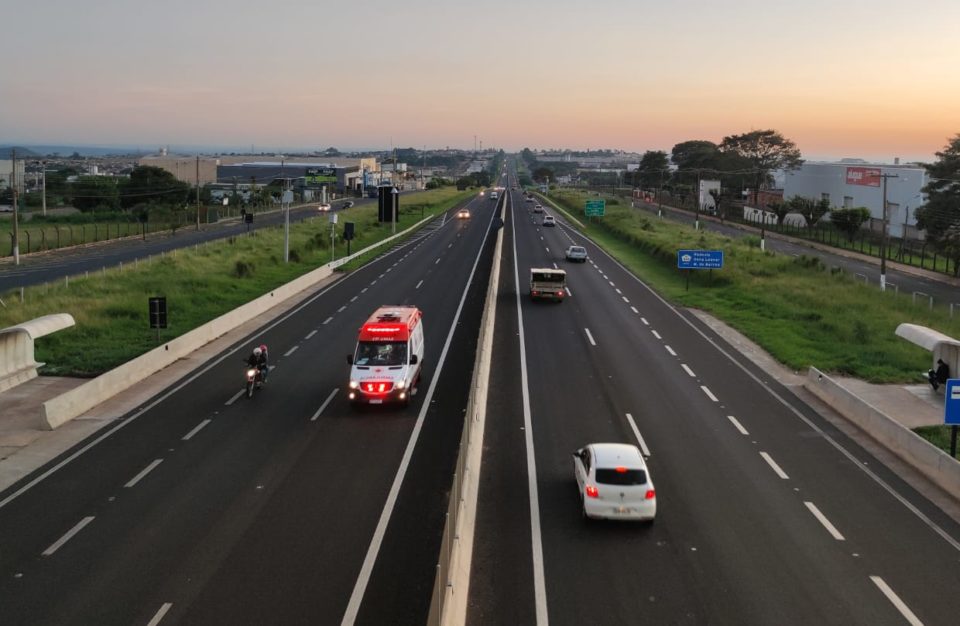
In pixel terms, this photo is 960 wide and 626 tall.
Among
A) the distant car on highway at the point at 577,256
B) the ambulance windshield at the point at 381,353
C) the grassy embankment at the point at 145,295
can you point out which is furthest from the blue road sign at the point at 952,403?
the distant car on highway at the point at 577,256

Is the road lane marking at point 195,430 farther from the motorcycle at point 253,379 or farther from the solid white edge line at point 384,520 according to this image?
the solid white edge line at point 384,520

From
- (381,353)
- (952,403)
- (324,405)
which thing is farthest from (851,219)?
(324,405)

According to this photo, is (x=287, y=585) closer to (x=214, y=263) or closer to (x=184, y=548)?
(x=184, y=548)

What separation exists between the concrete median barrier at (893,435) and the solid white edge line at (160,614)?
17.3 metres

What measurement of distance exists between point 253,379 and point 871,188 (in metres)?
97.1

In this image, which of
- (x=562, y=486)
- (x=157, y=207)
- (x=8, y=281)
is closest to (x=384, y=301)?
(x=8, y=281)

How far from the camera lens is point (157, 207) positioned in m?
107

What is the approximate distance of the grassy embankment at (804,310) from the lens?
3173 centimetres

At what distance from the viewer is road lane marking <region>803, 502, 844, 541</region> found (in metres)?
16.4

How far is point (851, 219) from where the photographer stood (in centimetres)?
8775

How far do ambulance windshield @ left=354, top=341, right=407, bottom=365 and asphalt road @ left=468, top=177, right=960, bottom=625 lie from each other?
3482 mm

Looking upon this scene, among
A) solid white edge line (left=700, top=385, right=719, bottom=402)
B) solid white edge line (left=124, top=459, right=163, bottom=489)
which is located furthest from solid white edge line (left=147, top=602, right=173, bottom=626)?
solid white edge line (left=700, top=385, right=719, bottom=402)

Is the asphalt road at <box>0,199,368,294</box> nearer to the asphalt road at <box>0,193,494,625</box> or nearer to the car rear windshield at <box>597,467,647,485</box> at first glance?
the asphalt road at <box>0,193,494,625</box>

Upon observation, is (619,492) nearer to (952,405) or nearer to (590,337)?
(952,405)
